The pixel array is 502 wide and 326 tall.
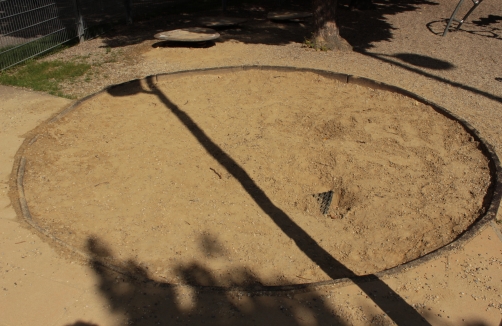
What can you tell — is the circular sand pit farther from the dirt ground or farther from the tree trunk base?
the tree trunk base

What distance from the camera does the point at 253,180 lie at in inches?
243

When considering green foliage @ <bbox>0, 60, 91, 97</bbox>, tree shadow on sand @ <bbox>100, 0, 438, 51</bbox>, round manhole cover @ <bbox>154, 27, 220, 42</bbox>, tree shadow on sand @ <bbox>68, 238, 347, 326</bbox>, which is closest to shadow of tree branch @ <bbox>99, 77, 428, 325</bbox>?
tree shadow on sand @ <bbox>68, 238, 347, 326</bbox>

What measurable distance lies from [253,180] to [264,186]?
184 mm

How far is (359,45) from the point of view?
11.4m

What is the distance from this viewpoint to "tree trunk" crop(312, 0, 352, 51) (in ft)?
35.1

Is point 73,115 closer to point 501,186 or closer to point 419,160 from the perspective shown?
point 419,160

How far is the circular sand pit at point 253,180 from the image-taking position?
489 cm

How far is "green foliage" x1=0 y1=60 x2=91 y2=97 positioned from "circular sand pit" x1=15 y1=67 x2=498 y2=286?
112 centimetres

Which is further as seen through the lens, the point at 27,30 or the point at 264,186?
the point at 27,30

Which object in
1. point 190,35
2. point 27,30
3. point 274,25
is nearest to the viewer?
point 27,30

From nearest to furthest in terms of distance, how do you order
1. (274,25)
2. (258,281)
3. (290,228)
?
(258,281) → (290,228) → (274,25)

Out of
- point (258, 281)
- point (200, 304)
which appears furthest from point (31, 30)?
point (200, 304)

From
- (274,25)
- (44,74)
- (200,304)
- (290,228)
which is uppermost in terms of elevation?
A: (200,304)

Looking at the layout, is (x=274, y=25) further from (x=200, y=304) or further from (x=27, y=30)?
(x=200, y=304)
